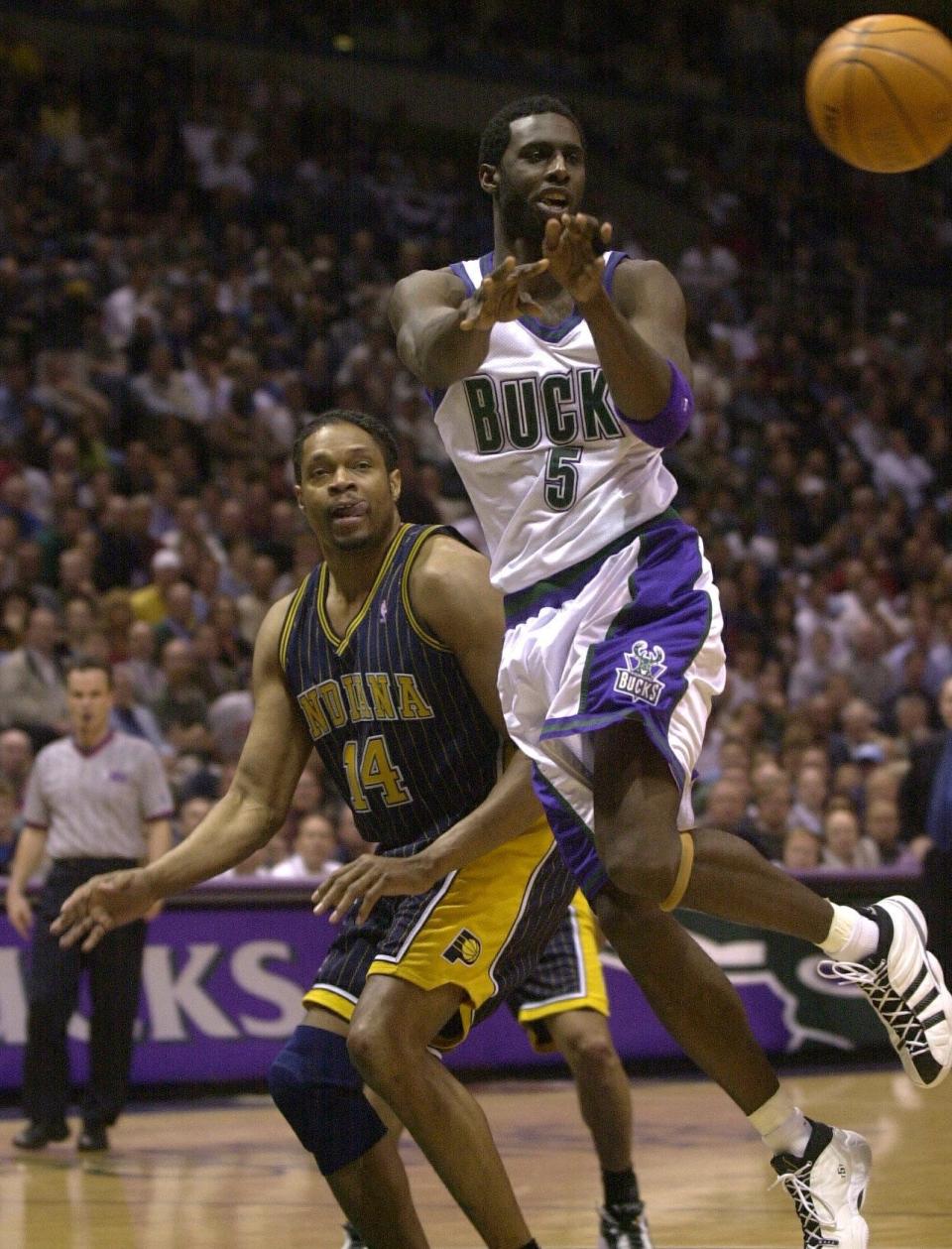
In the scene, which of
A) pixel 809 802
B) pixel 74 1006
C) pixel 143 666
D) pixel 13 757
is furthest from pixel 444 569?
pixel 809 802

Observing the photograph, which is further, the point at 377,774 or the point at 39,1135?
the point at 39,1135

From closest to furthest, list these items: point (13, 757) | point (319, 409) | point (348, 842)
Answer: point (13, 757) < point (348, 842) < point (319, 409)

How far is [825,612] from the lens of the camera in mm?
14273

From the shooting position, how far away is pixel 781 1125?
4309mm

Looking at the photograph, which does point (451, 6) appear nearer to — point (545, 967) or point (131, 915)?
point (545, 967)

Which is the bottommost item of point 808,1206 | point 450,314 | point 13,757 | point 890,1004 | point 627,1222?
point 627,1222

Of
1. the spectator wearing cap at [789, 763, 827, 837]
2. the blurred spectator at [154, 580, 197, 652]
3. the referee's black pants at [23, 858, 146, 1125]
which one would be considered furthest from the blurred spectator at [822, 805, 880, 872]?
the referee's black pants at [23, 858, 146, 1125]

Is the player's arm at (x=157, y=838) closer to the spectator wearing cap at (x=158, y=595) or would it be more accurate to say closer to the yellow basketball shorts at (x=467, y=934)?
the spectator wearing cap at (x=158, y=595)

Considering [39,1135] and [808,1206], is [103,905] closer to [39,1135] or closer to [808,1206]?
[808,1206]

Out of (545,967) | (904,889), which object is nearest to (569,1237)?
(545,967)

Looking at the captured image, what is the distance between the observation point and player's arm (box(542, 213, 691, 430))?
3.84 meters

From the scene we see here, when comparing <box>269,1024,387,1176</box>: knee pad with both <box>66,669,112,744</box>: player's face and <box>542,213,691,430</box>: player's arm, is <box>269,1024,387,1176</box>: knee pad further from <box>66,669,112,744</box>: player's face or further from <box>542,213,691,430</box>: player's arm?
<box>66,669,112,744</box>: player's face

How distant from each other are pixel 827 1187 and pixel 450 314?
1.95 m

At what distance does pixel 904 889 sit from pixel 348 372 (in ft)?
18.8
